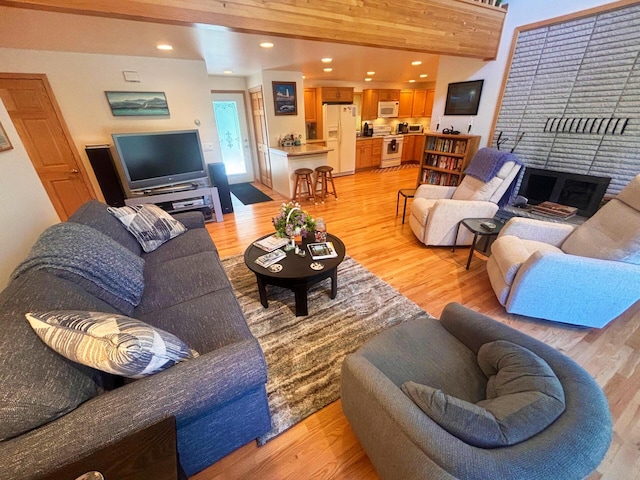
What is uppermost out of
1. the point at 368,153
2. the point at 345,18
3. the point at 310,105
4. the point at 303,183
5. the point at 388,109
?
the point at 345,18

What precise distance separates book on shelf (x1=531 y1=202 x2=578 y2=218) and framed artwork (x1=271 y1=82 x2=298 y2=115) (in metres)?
4.41

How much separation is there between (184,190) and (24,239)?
2.08m

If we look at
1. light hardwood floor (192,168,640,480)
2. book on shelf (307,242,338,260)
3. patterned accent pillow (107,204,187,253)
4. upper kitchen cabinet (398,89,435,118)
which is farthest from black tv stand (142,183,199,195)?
upper kitchen cabinet (398,89,435,118)

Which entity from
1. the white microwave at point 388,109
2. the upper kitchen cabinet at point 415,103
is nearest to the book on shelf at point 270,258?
the white microwave at point 388,109

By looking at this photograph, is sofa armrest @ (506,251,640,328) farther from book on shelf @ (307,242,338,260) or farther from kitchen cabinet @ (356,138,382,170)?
kitchen cabinet @ (356,138,382,170)

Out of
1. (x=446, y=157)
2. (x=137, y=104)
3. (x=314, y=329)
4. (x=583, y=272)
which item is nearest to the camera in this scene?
(x=583, y=272)

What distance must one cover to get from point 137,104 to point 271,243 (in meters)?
3.15

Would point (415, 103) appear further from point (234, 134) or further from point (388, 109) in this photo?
point (234, 134)

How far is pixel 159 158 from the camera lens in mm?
3645

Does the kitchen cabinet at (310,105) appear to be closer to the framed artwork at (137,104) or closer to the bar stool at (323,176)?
the bar stool at (323,176)

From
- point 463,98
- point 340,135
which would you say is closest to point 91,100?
point 340,135

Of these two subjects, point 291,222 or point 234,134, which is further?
point 234,134

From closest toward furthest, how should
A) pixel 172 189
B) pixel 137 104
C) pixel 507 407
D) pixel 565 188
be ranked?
A: 1. pixel 507 407
2. pixel 565 188
3. pixel 137 104
4. pixel 172 189

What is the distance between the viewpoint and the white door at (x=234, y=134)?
562 centimetres
